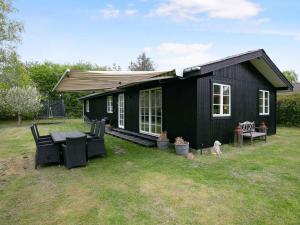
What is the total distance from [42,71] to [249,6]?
59.6ft

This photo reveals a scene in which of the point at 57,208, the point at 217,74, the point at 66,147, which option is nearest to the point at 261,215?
the point at 57,208

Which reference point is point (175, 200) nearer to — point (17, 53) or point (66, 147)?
point (66, 147)

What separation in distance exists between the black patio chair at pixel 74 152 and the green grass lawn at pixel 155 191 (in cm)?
20

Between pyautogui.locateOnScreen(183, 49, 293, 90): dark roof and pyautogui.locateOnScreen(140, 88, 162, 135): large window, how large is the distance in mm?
2245

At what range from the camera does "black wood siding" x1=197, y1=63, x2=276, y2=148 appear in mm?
6387

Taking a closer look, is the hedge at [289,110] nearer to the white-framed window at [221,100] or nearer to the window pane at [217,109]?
the white-framed window at [221,100]

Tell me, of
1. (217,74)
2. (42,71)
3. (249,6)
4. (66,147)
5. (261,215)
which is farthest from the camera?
(42,71)

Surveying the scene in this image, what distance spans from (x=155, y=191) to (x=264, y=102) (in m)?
7.72

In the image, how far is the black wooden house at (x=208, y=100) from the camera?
636 cm

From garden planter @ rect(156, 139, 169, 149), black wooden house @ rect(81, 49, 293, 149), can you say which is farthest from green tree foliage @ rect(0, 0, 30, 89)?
garden planter @ rect(156, 139, 169, 149)

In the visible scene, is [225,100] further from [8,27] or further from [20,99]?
[20,99]

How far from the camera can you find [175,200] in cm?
327

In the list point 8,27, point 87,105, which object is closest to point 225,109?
point 8,27

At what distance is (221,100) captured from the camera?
6.98 m
